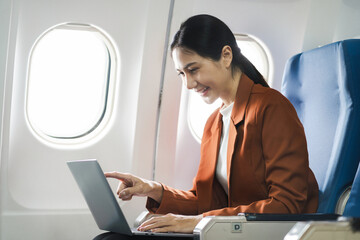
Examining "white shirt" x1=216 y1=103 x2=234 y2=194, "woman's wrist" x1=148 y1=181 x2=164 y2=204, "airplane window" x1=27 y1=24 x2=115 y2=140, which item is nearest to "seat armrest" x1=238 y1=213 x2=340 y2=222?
"white shirt" x1=216 y1=103 x2=234 y2=194

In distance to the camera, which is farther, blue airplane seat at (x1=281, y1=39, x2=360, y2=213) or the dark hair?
the dark hair

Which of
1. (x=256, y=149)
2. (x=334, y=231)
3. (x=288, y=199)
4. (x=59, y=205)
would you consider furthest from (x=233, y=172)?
(x=59, y=205)

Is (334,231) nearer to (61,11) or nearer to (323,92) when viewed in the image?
(323,92)

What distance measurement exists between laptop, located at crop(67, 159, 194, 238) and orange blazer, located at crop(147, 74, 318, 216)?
12.0 inches

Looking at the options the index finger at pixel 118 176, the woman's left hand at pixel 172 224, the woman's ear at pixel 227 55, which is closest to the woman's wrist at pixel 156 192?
the index finger at pixel 118 176

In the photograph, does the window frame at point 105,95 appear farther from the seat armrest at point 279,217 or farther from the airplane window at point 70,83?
the seat armrest at point 279,217

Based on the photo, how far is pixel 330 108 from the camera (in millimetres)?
1933

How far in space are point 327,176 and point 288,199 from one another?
31 centimetres

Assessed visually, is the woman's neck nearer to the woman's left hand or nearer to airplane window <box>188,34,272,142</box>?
the woman's left hand

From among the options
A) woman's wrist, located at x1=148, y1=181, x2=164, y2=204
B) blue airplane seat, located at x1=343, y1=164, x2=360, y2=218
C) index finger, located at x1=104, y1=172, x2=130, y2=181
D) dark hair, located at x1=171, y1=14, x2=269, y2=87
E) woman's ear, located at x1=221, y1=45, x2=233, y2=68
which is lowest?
woman's wrist, located at x1=148, y1=181, x2=164, y2=204

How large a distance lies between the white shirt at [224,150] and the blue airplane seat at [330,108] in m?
0.37

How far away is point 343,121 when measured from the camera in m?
1.80

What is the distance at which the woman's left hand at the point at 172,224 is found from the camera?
61.4 inches

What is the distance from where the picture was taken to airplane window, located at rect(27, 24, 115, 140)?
2.55 m
